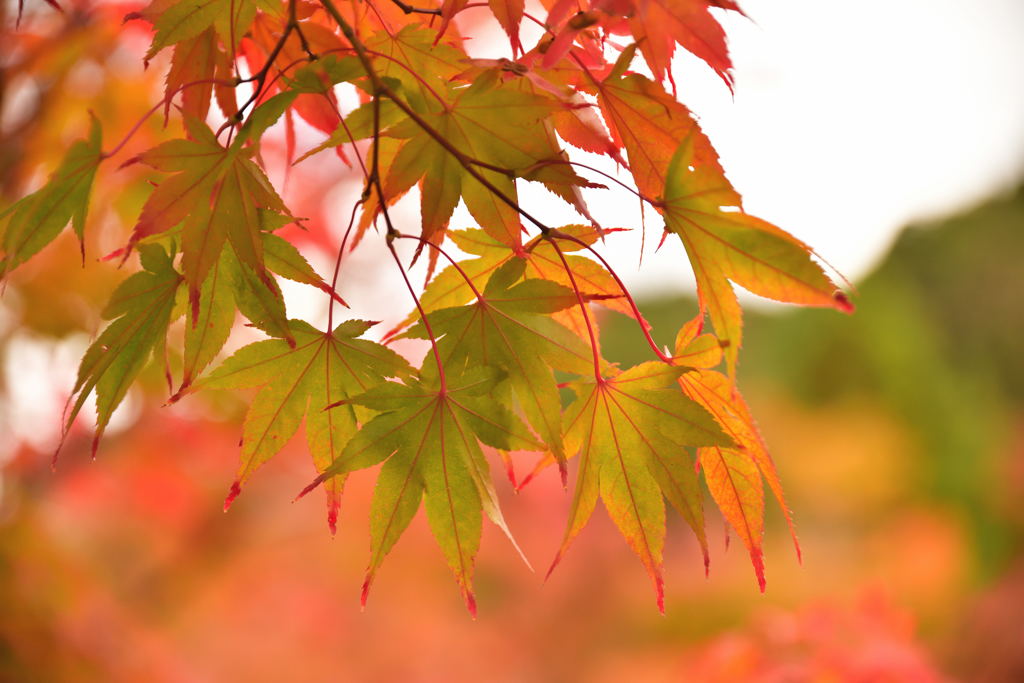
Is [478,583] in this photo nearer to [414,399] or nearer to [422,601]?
[422,601]

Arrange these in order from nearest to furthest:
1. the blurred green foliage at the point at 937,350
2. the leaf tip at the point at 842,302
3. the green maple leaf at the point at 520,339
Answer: the leaf tip at the point at 842,302, the green maple leaf at the point at 520,339, the blurred green foliage at the point at 937,350

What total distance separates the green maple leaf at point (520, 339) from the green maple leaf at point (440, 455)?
1 centimetres

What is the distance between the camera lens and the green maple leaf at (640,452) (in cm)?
45

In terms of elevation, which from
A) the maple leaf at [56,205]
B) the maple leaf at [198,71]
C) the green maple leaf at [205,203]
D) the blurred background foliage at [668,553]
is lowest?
the blurred background foliage at [668,553]

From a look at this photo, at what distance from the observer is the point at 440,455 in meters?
0.46

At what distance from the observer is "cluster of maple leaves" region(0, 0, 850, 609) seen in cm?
42

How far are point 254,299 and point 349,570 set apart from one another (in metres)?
3.55

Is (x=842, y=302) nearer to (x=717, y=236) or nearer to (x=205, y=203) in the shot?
(x=717, y=236)

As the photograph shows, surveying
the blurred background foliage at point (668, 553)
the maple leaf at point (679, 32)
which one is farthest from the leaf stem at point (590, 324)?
the blurred background foliage at point (668, 553)

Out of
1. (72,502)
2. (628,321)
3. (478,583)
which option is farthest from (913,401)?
(72,502)

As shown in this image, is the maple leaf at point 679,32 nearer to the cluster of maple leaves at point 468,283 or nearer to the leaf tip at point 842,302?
the cluster of maple leaves at point 468,283

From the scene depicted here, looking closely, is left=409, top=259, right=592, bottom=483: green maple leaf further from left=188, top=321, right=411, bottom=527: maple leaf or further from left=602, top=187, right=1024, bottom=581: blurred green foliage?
left=602, top=187, right=1024, bottom=581: blurred green foliage

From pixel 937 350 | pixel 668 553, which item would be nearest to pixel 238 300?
pixel 668 553

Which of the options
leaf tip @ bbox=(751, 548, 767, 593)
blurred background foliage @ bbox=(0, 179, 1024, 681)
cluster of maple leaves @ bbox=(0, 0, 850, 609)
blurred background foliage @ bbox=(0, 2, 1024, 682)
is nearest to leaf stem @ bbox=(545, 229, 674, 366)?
cluster of maple leaves @ bbox=(0, 0, 850, 609)
